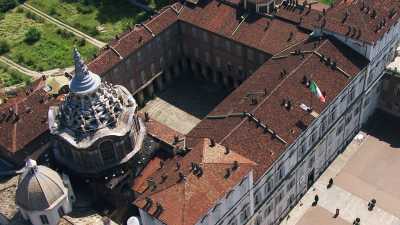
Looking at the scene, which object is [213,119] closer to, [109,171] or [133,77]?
[109,171]

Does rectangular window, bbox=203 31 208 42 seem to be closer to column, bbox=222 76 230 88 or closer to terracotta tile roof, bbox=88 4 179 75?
terracotta tile roof, bbox=88 4 179 75

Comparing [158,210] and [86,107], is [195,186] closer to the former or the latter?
Answer: [158,210]

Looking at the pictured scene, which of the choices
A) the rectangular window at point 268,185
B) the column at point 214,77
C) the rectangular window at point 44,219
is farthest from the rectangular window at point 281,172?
the column at point 214,77

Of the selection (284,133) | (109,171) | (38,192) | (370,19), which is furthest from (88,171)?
(370,19)

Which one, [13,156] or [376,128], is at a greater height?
[376,128]

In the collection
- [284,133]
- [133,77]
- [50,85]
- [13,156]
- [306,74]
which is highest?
[306,74]
